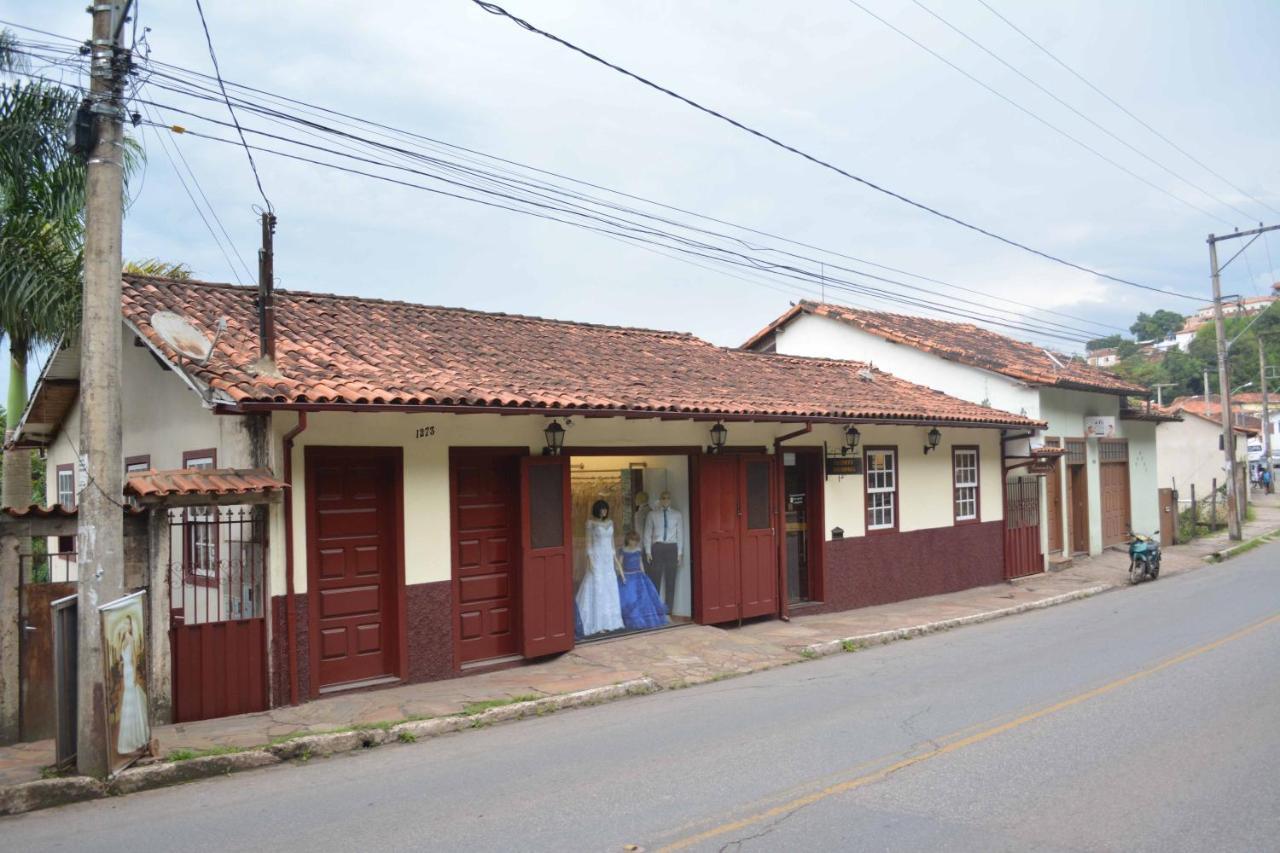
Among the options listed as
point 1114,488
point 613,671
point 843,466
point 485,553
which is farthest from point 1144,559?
point 485,553

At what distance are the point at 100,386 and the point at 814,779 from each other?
5.55 meters

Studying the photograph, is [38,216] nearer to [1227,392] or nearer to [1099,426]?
[1099,426]

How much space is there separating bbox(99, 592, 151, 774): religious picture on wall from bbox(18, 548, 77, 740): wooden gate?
0.90 metres

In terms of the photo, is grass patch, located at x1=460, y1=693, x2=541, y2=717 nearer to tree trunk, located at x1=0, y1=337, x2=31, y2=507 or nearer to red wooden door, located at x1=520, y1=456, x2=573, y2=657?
red wooden door, located at x1=520, y1=456, x2=573, y2=657

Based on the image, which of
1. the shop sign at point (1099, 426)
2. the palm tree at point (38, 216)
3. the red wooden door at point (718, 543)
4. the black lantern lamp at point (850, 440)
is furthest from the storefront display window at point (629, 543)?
the shop sign at point (1099, 426)

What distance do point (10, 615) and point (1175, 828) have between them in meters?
7.96

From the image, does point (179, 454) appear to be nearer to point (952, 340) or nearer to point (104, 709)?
point (104, 709)

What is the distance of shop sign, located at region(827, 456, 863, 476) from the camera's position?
1459cm

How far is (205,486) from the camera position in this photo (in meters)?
8.09

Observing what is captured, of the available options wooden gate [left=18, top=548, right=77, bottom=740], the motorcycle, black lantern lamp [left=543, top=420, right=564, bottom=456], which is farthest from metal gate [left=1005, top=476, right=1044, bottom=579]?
wooden gate [left=18, top=548, right=77, bottom=740]

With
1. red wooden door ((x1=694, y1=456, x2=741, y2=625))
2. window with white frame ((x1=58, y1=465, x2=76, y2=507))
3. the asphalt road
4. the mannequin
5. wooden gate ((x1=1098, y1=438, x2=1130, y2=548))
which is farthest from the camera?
wooden gate ((x1=1098, y1=438, x2=1130, y2=548))

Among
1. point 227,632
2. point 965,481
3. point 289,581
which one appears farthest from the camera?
point 965,481

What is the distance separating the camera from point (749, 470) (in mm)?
13625

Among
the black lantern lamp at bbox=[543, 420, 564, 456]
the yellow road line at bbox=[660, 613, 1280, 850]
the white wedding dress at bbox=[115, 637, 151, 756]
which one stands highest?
the black lantern lamp at bbox=[543, 420, 564, 456]
